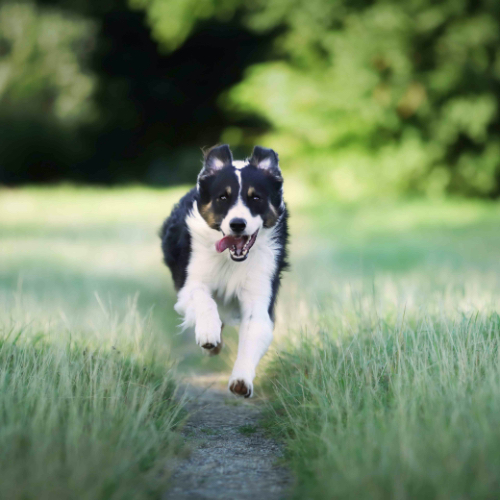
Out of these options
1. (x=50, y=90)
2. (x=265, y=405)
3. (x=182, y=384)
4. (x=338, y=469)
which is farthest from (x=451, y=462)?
(x=50, y=90)

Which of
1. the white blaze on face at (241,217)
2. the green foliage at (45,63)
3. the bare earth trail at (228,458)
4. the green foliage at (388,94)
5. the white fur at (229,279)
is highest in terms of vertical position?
the green foliage at (45,63)

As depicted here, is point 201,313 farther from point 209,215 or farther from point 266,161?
point 266,161

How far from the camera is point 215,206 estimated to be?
449 centimetres

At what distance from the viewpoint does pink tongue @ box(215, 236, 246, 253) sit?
4.31 meters

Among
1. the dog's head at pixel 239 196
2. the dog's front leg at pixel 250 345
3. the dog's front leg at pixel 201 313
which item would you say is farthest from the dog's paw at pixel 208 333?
the dog's head at pixel 239 196

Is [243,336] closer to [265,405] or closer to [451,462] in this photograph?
[265,405]

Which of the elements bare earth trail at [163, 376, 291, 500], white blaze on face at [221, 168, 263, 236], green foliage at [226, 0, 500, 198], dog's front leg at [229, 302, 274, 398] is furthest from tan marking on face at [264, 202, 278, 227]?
green foliage at [226, 0, 500, 198]

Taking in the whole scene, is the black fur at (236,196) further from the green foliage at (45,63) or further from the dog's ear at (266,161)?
the green foliage at (45,63)

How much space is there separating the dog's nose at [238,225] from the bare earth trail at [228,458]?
1206 mm

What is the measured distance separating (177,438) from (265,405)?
34.6 inches

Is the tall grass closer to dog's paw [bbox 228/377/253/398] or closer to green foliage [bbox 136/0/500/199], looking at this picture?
dog's paw [bbox 228/377/253/398]

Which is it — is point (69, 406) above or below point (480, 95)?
below

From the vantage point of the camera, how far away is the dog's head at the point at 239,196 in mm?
4254

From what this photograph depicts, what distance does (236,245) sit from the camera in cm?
433
